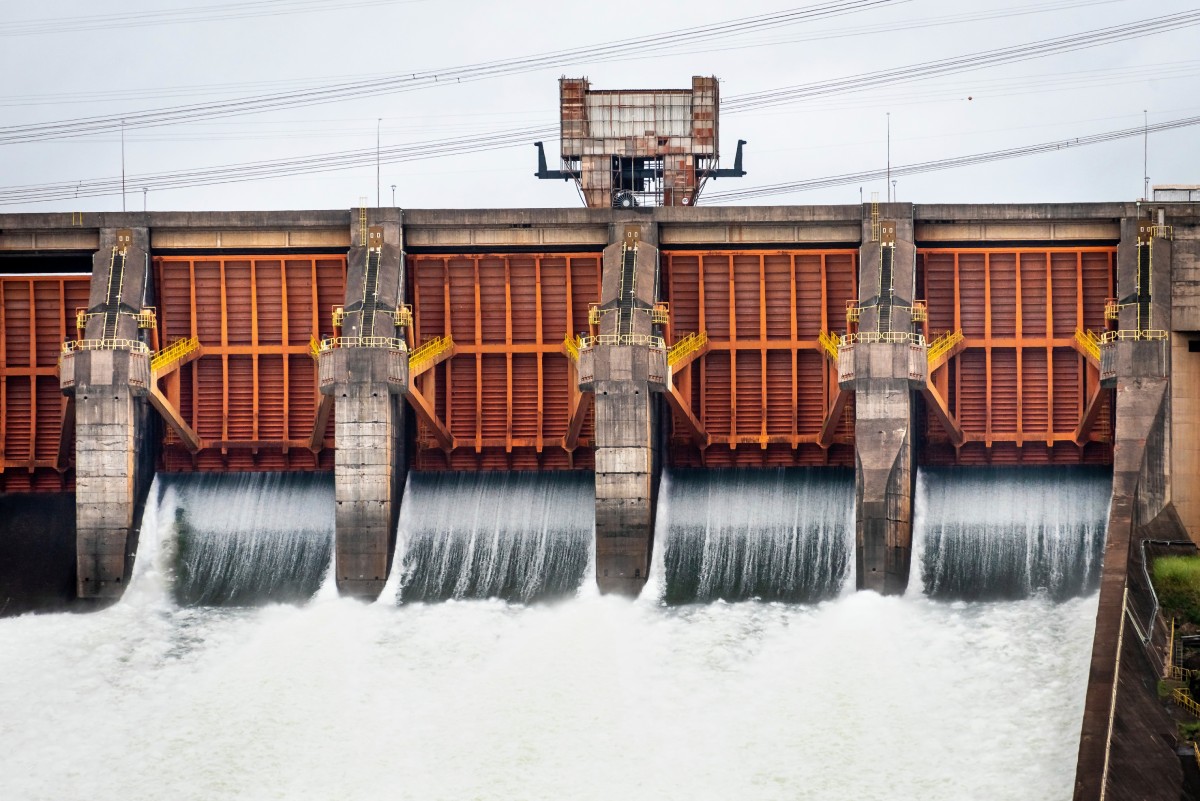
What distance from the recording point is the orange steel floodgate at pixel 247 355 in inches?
2210

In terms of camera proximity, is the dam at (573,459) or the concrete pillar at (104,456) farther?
the concrete pillar at (104,456)

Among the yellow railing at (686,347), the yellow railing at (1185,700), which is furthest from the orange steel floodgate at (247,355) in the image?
the yellow railing at (1185,700)

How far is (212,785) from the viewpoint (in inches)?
1626

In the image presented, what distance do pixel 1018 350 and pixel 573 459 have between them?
14911 millimetres

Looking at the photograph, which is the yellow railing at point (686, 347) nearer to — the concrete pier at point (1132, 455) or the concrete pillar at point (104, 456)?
the concrete pier at point (1132, 455)

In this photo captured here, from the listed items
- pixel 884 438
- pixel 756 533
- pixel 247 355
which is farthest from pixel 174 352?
pixel 884 438

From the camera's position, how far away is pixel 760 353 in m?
55.5

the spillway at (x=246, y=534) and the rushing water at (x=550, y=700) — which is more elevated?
the spillway at (x=246, y=534)

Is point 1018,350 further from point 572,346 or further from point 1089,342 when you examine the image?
point 572,346

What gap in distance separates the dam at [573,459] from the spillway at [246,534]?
0.40ft

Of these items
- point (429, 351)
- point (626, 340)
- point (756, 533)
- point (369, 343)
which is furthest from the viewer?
point (429, 351)

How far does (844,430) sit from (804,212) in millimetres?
7268

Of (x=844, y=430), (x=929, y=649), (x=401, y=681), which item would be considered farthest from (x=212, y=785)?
(x=844, y=430)

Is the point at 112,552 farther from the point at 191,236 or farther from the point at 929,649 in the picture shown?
the point at 929,649
